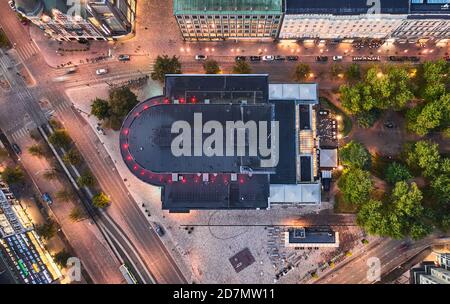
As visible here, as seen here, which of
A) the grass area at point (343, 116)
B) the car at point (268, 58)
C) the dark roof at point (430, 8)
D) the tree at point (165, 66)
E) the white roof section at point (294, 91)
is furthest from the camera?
the car at point (268, 58)

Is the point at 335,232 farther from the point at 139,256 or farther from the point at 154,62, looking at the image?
the point at 154,62

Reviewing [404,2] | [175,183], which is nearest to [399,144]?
[404,2]

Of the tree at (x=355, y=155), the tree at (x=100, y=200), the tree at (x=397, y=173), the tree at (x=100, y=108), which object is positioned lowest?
the tree at (x=100, y=200)

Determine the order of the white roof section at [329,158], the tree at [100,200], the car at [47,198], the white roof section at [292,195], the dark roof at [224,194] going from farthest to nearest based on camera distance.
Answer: the car at [47,198]
the white roof section at [329,158]
the tree at [100,200]
the white roof section at [292,195]
the dark roof at [224,194]

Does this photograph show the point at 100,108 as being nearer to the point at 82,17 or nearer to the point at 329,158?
the point at 82,17

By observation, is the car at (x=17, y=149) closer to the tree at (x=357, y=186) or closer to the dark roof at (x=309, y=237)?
the dark roof at (x=309, y=237)

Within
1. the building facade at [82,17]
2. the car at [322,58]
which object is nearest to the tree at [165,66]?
the building facade at [82,17]

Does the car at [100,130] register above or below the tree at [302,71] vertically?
below
